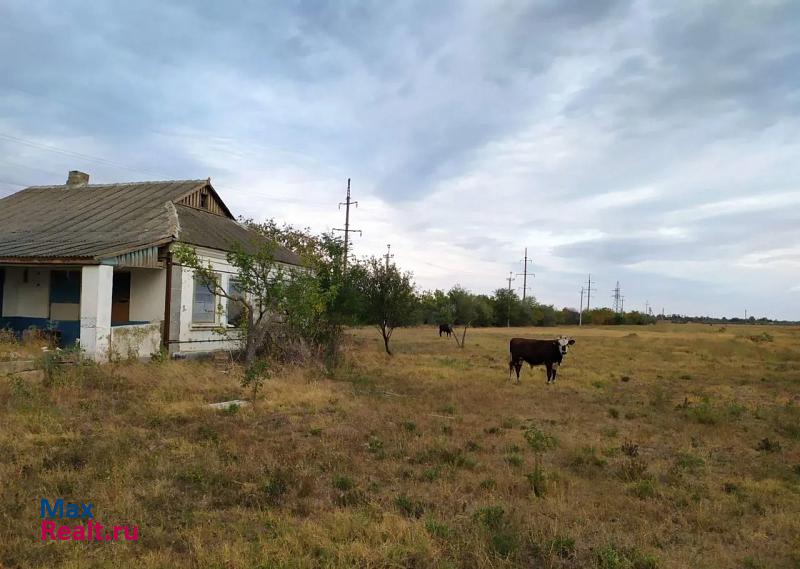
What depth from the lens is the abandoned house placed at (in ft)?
37.3

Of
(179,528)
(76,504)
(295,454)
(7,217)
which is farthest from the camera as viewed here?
(7,217)

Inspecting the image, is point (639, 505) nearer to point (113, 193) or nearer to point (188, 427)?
point (188, 427)

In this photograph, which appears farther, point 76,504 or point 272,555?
point 76,504

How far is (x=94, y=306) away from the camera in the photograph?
1113 cm

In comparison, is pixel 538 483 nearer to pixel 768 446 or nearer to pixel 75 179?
pixel 768 446

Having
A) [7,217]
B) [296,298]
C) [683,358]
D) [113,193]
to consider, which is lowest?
[683,358]

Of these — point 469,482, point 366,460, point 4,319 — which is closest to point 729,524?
point 469,482

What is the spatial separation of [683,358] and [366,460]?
23.2 metres

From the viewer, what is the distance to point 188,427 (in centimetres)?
765

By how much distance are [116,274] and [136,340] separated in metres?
2.78

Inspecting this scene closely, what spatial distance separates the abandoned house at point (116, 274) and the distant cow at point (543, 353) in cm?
842

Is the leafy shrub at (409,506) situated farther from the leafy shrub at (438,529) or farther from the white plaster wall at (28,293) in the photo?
the white plaster wall at (28,293)

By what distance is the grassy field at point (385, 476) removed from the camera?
424 centimetres

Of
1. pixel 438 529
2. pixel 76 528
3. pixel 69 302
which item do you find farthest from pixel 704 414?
pixel 69 302
